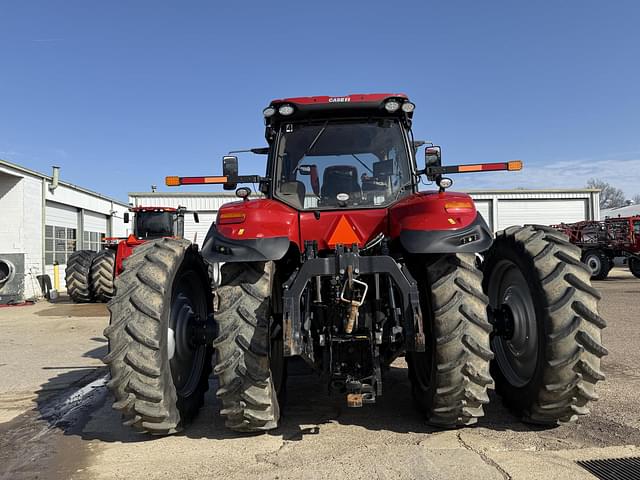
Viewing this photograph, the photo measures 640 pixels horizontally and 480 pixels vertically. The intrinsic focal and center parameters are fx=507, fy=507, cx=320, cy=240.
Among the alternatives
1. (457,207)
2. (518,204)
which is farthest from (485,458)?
(518,204)

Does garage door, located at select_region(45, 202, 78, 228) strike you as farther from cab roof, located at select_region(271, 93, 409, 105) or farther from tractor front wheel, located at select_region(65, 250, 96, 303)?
cab roof, located at select_region(271, 93, 409, 105)

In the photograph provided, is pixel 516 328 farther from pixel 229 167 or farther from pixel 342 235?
pixel 229 167

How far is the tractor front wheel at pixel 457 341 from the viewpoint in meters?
3.15

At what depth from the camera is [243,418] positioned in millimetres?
3330

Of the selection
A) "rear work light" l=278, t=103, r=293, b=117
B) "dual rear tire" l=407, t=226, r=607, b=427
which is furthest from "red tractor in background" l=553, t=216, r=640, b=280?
"rear work light" l=278, t=103, r=293, b=117

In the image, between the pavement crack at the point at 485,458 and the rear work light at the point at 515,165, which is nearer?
the pavement crack at the point at 485,458

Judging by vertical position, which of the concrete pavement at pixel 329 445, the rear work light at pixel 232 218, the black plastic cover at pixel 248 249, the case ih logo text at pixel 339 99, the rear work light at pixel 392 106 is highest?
the case ih logo text at pixel 339 99

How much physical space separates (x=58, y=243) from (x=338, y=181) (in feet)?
63.0

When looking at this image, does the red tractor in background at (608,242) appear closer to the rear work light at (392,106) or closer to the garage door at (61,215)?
the rear work light at (392,106)

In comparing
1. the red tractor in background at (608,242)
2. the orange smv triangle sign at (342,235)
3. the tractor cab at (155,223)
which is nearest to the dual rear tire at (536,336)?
the orange smv triangle sign at (342,235)

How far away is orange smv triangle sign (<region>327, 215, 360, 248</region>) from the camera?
3.68 m

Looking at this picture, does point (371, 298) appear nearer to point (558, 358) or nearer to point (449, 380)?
point (449, 380)

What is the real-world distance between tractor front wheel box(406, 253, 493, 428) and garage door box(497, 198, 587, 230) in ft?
84.4

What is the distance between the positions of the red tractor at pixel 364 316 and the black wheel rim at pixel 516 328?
16 mm
